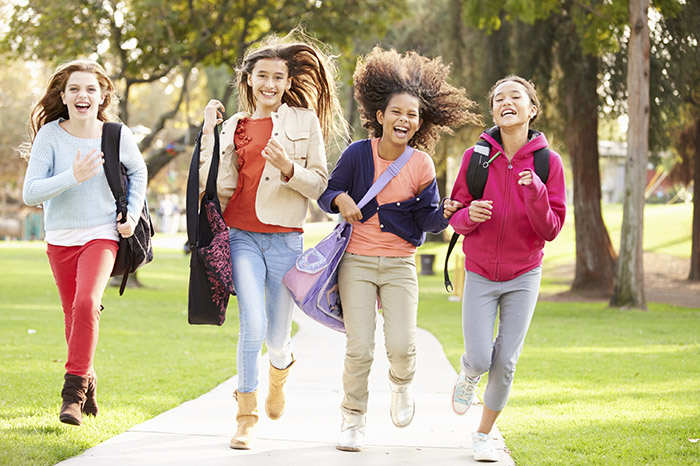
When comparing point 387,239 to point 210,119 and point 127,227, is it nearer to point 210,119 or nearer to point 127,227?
point 210,119

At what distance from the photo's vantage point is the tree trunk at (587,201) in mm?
18297

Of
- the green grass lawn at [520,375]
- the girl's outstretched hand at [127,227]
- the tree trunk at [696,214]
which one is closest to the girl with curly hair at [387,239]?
the green grass lawn at [520,375]

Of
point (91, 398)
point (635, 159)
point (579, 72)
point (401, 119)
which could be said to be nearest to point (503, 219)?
point (401, 119)

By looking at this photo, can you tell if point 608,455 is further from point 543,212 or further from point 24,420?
point 24,420

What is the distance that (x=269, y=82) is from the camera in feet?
16.8

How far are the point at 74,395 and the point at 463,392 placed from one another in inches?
87.4

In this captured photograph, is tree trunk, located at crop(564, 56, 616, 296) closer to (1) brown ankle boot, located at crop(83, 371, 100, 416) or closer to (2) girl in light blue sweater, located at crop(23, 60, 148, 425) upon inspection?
(2) girl in light blue sweater, located at crop(23, 60, 148, 425)

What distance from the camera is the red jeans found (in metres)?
4.87

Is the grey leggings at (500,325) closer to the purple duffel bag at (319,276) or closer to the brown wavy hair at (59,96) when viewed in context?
the purple duffel bag at (319,276)

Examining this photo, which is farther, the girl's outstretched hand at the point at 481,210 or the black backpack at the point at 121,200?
the black backpack at the point at 121,200

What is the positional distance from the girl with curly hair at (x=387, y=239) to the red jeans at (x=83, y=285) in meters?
1.32

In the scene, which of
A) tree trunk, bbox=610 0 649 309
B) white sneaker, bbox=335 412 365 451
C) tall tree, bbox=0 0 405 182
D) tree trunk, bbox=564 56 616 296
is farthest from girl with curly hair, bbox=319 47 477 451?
tree trunk, bbox=564 56 616 296

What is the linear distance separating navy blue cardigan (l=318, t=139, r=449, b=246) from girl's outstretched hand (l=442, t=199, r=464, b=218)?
6cm

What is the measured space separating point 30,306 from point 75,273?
10.0 m
